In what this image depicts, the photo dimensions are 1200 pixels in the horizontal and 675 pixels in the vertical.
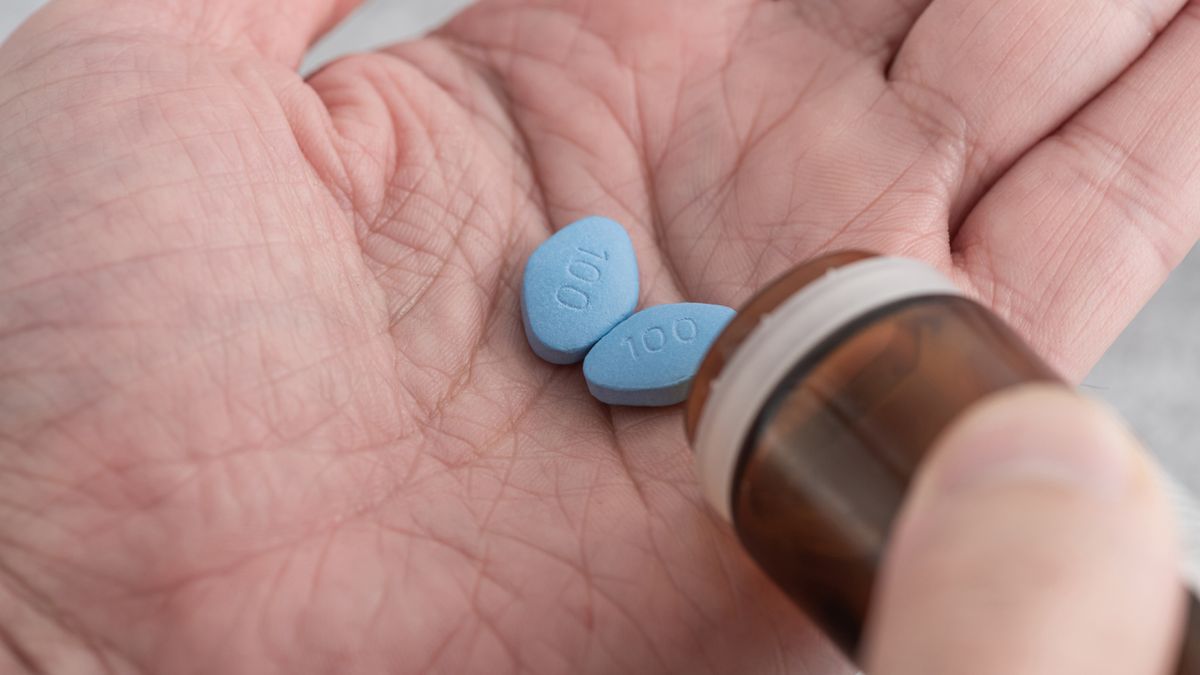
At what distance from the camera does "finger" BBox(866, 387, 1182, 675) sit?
557mm

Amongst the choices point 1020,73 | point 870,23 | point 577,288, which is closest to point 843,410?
point 577,288

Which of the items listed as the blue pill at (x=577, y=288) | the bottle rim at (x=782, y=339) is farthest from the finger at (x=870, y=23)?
the bottle rim at (x=782, y=339)

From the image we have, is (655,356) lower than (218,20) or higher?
lower

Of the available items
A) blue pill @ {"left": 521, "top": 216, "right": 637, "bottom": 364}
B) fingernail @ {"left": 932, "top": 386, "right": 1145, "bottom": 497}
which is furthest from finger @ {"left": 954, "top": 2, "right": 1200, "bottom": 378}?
fingernail @ {"left": 932, "top": 386, "right": 1145, "bottom": 497}

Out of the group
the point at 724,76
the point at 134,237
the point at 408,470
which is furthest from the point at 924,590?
the point at 724,76

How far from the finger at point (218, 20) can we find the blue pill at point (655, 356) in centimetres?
59

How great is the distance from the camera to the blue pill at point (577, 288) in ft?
3.50

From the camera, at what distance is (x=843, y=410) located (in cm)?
68

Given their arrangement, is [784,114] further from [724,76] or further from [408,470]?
[408,470]

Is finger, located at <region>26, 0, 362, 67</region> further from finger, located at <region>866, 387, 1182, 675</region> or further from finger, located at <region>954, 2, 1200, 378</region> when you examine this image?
finger, located at <region>866, 387, 1182, 675</region>

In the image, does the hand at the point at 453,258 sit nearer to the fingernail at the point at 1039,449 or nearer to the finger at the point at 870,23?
the finger at the point at 870,23

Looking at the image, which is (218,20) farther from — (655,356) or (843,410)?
(843,410)

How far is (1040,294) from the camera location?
1.08 metres

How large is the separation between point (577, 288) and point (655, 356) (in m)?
0.14
